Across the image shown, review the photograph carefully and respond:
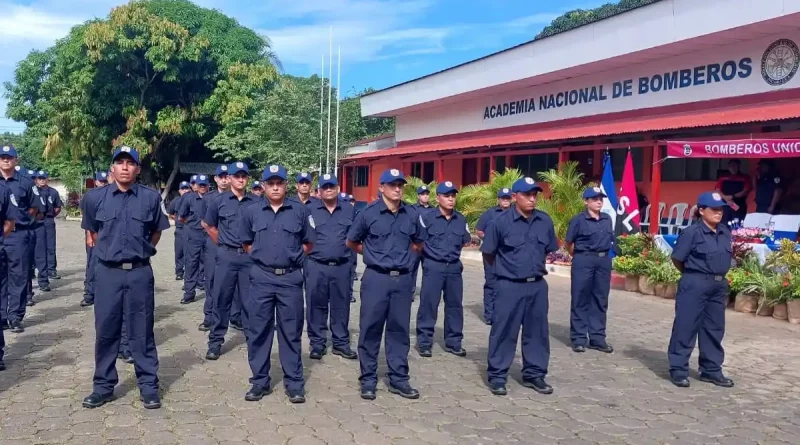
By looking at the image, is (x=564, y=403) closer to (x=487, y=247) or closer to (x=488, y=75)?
(x=487, y=247)

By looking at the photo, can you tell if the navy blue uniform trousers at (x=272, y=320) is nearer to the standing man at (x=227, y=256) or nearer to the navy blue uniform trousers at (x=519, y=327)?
the standing man at (x=227, y=256)

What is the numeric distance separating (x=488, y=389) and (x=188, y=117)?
28.8 metres

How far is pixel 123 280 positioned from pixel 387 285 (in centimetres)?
209

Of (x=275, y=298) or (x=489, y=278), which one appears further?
(x=489, y=278)

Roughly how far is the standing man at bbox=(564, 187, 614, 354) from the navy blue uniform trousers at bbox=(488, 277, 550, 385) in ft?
6.24

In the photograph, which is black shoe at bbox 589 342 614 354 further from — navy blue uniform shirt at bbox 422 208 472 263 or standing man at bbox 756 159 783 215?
standing man at bbox 756 159 783 215

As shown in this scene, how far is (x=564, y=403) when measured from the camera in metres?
5.97

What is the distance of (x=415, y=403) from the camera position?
5.89m

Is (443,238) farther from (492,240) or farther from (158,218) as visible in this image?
(158,218)

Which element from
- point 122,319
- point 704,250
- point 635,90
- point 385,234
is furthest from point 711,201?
point 635,90

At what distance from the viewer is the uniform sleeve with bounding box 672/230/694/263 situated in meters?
6.75

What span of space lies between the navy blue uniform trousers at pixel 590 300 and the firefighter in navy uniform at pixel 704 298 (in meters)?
1.34

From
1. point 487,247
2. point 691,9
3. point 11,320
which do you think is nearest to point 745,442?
point 487,247

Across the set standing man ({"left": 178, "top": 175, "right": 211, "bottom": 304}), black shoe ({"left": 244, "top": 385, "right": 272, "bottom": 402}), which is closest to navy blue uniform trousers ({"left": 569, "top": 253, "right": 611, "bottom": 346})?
black shoe ({"left": 244, "top": 385, "right": 272, "bottom": 402})
